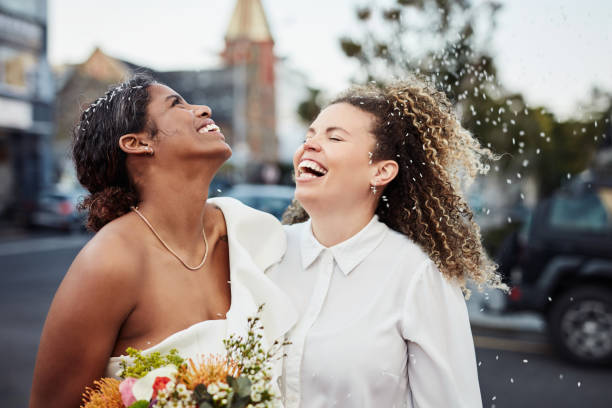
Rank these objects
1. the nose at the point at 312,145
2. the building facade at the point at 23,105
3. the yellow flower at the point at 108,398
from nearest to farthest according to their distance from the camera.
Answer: the yellow flower at the point at 108,398
the nose at the point at 312,145
the building facade at the point at 23,105

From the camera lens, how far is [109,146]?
1.97 metres

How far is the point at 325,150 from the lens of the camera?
2117 mm

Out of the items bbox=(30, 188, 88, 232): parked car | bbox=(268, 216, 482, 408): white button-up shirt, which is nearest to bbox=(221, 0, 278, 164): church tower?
bbox=(30, 188, 88, 232): parked car

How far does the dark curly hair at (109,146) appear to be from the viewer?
197cm

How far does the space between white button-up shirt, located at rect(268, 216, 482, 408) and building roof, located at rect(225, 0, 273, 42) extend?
5187cm

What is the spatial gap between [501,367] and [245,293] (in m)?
4.60

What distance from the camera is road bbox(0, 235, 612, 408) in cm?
502

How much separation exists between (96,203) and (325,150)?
33.6 inches

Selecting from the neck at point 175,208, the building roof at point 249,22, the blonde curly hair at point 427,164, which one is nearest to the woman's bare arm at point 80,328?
the neck at point 175,208

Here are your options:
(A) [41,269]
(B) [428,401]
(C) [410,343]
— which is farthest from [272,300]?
(A) [41,269]

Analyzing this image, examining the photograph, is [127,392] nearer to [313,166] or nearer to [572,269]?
[313,166]

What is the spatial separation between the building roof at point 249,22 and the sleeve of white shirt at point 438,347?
52.0 m

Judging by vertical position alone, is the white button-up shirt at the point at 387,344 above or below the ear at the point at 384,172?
below

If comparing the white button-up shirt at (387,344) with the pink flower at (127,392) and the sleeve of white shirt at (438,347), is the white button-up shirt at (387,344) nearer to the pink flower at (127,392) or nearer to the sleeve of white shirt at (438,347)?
the sleeve of white shirt at (438,347)
